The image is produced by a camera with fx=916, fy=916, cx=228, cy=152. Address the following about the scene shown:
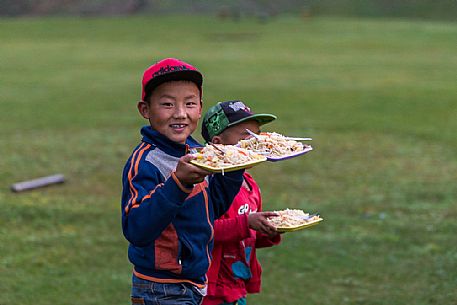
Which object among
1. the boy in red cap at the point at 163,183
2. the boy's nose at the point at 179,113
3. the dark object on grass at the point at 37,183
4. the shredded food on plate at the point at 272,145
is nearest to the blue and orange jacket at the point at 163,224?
the boy in red cap at the point at 163,183

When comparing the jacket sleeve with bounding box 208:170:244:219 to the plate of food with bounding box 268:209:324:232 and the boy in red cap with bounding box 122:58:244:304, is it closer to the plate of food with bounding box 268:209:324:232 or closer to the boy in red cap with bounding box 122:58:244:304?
the boy in red cap with bounding box 122:58:244:304

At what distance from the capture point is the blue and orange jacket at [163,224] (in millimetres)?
3729

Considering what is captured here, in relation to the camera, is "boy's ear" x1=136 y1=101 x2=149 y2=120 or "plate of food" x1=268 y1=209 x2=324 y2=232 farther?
"plate of food" x1=268 y1=209 x2=324 y2=232

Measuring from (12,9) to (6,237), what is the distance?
78.0 meters

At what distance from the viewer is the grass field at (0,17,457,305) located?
7.70m

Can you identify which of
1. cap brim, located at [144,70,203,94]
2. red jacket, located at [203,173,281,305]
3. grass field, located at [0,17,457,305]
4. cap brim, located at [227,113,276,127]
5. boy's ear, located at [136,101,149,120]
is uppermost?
cap brim, located at [144,70,203,94]

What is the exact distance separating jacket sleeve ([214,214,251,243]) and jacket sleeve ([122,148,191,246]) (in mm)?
733

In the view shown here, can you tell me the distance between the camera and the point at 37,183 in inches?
445

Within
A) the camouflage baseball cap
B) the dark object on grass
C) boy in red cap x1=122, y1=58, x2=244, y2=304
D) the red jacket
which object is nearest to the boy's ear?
boy in red cap x1=122, y1=58, x2=244, y2=304

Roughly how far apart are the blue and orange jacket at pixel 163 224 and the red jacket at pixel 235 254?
434 mm

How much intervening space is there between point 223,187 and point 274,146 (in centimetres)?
35

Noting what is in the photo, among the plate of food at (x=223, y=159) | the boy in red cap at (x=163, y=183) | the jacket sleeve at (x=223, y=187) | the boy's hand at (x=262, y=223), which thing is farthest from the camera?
the boy's hand at (x=262, y=223)

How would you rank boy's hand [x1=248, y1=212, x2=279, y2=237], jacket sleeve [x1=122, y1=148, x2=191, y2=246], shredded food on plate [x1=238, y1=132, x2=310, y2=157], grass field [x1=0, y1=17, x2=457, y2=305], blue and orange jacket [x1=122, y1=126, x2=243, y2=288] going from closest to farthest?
jacket sleeve [x1=122, y1=148, x2=191, y2=246], blue and orange jacket [x1=122, y1=126, x2=243, y2=288], shredded food on plate [x1=238, y1=132, x2=310, y2=157], boy's hand [x1=248, y1=212, x2=279, y2=237], grass field [x1=0, y1=17, x2=457, y2=305]

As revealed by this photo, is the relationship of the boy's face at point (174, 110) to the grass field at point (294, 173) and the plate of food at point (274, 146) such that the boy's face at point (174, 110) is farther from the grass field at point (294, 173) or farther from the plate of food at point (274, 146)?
the grass field at point (294, 173)
